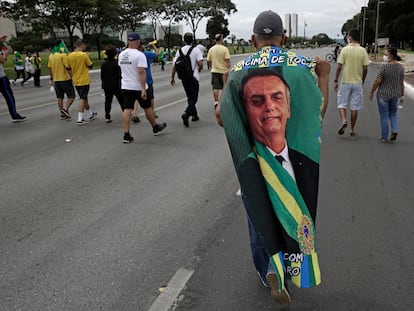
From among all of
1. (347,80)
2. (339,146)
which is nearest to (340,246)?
(339,146)

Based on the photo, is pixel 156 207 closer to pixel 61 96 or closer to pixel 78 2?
pixel 61 96

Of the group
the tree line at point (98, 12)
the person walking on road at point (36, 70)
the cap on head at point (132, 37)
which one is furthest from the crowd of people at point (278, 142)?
the tree line at point (98, 12)

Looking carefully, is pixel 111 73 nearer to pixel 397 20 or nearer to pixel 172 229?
pixel 172 229

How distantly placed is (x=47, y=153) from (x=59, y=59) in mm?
3900

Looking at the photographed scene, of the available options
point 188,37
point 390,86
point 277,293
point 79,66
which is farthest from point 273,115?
point 79,66

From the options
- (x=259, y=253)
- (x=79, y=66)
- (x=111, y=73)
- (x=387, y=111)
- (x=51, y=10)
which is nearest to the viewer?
(x=259, y=253)

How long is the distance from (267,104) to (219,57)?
27.8ft

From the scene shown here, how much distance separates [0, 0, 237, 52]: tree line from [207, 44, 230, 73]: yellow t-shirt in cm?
2453

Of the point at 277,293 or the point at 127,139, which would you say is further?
the point at 127,139

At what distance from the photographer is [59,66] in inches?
411

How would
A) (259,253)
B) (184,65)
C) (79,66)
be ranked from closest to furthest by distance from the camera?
(259,253), (184,65), (79,66)

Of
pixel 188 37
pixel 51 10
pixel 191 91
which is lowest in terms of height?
pixel 191 91

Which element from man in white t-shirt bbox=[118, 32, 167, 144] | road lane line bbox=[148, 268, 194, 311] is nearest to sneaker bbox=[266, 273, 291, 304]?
road lane line bbox=[148, 268, 194, 311]

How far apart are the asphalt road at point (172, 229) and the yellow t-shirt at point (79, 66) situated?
9.80 feet
